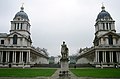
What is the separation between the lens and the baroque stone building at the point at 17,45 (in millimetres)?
90750

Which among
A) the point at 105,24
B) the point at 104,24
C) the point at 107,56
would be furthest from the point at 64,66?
the point at 104,24

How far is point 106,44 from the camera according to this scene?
9319 centimetres

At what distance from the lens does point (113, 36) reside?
3730 inches

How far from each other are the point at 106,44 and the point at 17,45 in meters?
43.2

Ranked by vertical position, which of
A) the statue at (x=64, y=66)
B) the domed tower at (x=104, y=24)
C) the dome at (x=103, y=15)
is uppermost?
the dome at (x=103, y=15)

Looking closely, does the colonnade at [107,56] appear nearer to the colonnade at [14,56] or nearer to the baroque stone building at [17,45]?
the baroque stone building at [17,45]

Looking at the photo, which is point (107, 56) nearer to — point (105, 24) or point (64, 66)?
point (105, 24)

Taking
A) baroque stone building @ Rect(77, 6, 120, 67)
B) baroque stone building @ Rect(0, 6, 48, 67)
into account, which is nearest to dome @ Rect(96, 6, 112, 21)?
baroque stone building @ Rect(77, 6, 120, 67)

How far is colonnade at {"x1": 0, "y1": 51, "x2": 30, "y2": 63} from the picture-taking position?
298 feet

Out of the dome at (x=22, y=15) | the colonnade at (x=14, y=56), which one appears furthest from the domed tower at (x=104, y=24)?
A: the dome at (x=22, y=15)

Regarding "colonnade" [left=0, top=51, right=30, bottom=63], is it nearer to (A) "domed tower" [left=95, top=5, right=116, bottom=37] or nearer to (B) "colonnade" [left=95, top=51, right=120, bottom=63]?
(B) "colonnade" [left=95, top=51, right=120, bottom=63]

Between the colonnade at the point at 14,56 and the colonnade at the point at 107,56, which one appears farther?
the colonnade at the point at 14,56

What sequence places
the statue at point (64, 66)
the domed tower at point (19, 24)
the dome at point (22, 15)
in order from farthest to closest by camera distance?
the dome at point (22, 15), the domed tower at point (19, 24), the statue at point (64, 66)

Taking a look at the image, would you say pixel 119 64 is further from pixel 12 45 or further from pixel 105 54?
pixel 12 45
